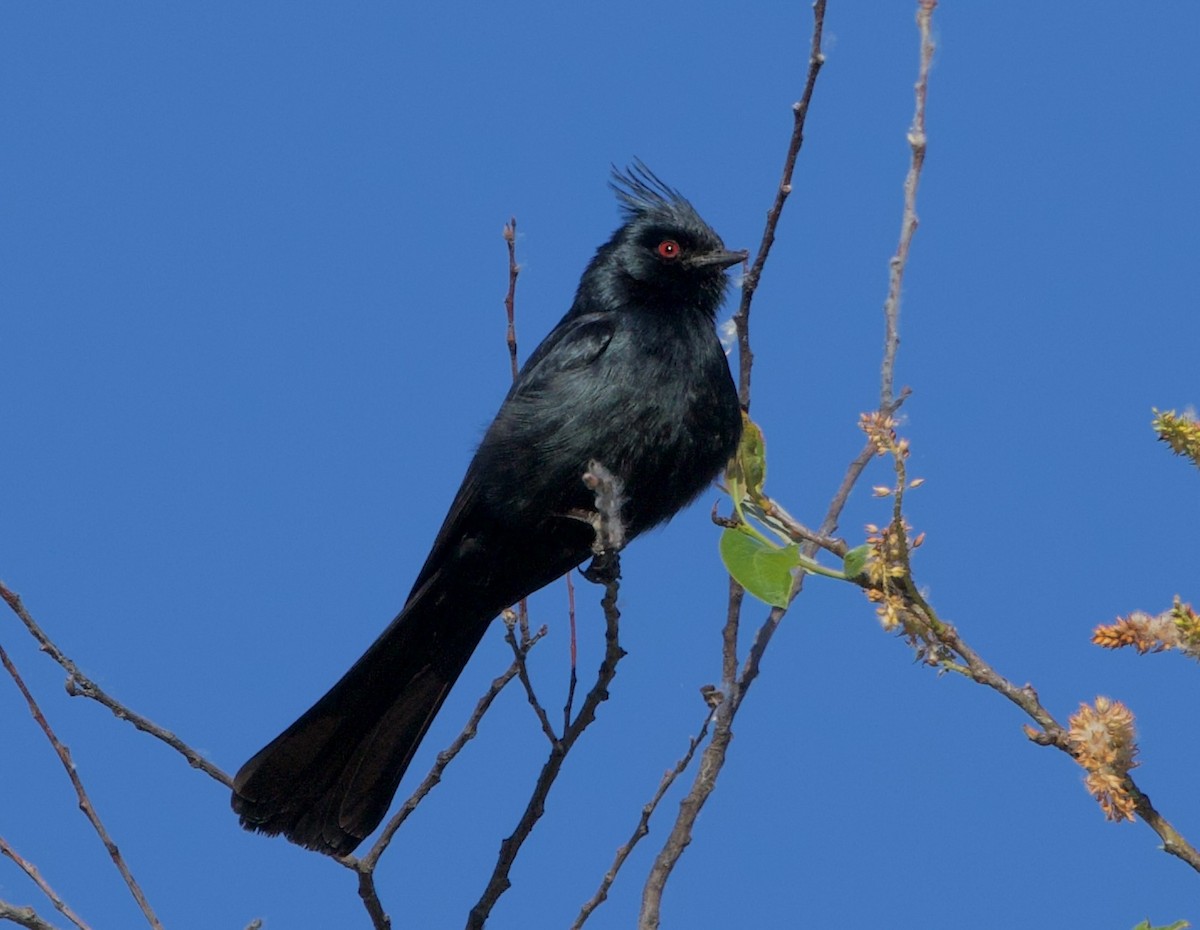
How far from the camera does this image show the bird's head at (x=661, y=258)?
197 inches

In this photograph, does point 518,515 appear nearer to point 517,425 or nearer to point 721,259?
point 517,425

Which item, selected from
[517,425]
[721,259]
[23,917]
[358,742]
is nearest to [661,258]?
[721,259]

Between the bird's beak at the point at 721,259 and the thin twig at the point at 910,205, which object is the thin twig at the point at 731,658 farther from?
the bird's beak at the point at 721,259

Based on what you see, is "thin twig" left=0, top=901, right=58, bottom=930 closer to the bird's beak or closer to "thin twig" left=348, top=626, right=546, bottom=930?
"thin twig" left=348, top=626, right=546, bottom=930

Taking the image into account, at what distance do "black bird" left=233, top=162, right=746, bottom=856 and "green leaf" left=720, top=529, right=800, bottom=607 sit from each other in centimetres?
201

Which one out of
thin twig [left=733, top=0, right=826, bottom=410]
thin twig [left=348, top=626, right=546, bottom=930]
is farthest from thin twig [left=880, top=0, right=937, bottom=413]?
thin twig [left=348, top=626, right=546, bottom=930]

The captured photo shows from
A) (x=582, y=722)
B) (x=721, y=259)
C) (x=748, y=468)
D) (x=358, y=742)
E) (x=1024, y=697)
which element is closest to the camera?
(x=1024, y=697)

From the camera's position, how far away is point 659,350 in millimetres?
4543

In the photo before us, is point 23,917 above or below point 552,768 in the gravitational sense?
below

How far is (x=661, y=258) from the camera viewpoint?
16.7 ft

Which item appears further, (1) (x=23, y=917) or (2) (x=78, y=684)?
(2) (x=78, y=684)

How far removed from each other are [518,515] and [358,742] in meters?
0.87

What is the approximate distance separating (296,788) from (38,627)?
1189 millimetres

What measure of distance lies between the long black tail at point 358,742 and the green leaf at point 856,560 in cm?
230
